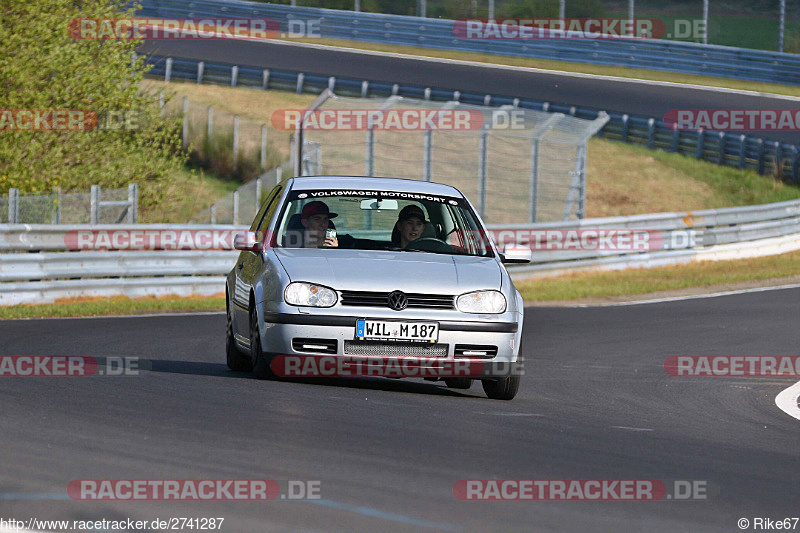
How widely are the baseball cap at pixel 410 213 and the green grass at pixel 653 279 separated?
12.4 m

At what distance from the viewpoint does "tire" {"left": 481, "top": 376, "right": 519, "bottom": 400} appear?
31.2 ft

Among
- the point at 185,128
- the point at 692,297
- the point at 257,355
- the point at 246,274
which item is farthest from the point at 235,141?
the point at 257,355

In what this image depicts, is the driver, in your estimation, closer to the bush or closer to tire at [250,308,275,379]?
tire at [250,308,275,379]

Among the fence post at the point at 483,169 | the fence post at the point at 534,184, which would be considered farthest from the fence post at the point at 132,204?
the fence post at the point at 534,184

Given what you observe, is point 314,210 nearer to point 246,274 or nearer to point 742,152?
point 246,274

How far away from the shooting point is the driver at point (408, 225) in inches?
398

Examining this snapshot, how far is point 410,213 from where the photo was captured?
10211 millimetres

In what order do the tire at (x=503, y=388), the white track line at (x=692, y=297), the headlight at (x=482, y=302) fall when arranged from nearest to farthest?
the headlight at (x=482, y=302) → the tire at (x=503, y=388) → the white track line at (x=692, y=297)

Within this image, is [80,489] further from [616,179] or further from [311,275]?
[616,179]

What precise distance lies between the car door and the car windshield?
24 centimetres

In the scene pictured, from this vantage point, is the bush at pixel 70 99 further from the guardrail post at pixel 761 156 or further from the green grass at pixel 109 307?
the guardrail post at pixel 761 156

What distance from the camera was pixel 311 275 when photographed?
9.03 metres

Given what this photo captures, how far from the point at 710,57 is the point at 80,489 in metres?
38.8

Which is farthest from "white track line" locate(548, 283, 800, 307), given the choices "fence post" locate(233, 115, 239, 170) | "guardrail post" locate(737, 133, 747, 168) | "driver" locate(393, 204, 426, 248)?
"fence post" locate(233, 115, 239, 170)
